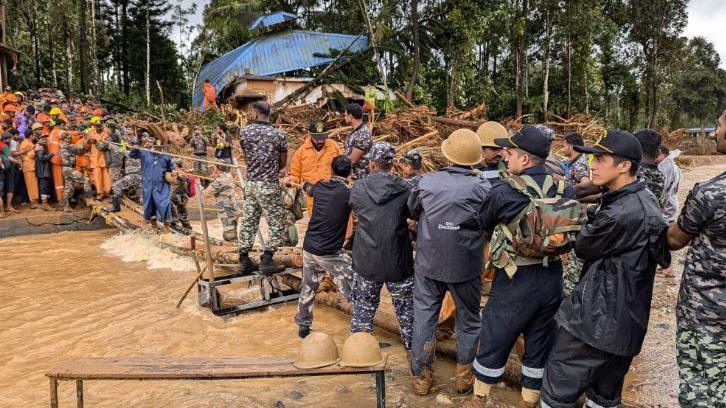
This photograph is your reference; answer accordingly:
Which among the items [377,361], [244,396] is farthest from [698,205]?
[244,396]

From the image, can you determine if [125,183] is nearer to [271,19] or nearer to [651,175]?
[651,175]

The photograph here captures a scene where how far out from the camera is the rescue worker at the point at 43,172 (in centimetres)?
1082

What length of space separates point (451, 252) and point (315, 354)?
1.15m

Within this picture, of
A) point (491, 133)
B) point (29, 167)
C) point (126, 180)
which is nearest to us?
point (491, 133)

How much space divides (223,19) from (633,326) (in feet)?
94.5

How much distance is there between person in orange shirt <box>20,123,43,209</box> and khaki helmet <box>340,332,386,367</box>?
1073 centimetres

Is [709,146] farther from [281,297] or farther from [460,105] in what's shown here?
[281,297]

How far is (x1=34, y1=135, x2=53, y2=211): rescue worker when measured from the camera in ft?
35.5

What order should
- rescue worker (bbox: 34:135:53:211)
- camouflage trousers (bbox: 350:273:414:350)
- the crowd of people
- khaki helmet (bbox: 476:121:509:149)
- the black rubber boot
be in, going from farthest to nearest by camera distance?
rescue worker (bbox: 34:135:53:211)
the black rubber boot
khaki helmet (bbox: 476:121:509:149)
camouflage trousers (bbox: 350:273:414:350)
the crowd of people

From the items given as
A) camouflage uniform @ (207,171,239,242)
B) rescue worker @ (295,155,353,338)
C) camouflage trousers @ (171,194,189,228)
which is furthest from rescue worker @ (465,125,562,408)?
camouflage trousers @ (171,194,189,228)

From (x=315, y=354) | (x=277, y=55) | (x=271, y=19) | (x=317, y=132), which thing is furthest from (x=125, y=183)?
(x=271, y=19)

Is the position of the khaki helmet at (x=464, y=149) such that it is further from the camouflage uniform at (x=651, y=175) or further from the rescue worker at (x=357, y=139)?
the camouflage uniform at (x=651, y=175)

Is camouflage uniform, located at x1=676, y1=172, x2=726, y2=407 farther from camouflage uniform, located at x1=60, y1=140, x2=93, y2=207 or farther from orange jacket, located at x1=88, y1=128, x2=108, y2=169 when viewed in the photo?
camouflage uniform, located at x1=60, y1=140, x2=93, y2=207

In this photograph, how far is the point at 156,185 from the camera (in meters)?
8.90
